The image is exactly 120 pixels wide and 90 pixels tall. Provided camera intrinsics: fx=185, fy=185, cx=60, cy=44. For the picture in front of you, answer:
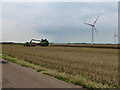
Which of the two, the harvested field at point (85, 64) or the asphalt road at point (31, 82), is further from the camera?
the harvested field at point (85, 64)

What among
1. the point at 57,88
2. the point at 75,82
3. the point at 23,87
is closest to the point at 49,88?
the point at 57,88

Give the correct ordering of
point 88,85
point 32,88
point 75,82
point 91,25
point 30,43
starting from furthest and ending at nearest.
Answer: point 30,43 → point 91,25 → point 75,82 → point 88,85 → point 32,88

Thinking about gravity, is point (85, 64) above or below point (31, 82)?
below

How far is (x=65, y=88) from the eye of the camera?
301 inches

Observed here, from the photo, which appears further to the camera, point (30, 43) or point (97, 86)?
point (30, 43)

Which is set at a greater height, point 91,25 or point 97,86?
point 91,25

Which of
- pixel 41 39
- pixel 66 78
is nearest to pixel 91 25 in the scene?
pixel 66 78

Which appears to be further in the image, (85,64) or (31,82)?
(85,64)

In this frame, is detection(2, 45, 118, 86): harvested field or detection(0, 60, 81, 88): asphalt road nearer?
detection(0, 60, 81, 88): asphalt road

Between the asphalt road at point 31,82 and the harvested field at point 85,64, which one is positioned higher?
the asphalt road at point 31,82

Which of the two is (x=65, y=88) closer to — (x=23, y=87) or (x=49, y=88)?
(x=49, y=88)

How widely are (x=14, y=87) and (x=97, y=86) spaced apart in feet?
11.5

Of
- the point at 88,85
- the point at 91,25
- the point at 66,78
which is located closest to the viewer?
the point at 88,85

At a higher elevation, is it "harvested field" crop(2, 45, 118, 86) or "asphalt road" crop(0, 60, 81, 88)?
"asphalt road" crop(0, 60, 81, 88)
